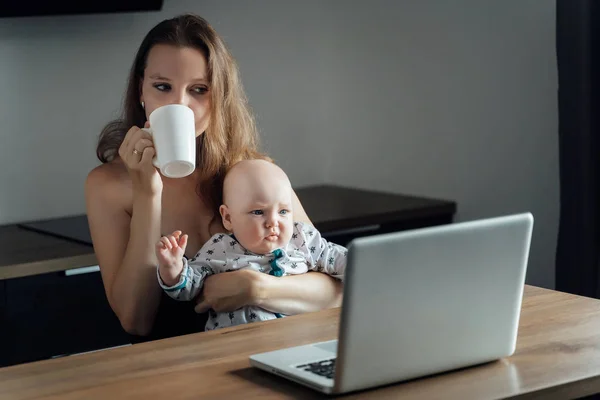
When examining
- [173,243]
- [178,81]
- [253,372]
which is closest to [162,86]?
[178,81]

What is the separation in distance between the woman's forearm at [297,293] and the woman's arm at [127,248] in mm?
244

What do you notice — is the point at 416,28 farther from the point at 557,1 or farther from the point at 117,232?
the point at 117,232

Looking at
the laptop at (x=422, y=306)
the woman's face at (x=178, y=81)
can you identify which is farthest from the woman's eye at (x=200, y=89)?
the laptop at (x=422, y=306)

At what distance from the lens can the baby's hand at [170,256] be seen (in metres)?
1.80

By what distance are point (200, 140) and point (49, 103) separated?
101 centimetres

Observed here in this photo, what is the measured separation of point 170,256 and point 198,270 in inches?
6.5

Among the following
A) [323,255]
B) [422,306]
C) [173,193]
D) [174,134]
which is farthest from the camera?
[173,193]

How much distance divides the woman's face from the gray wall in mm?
994

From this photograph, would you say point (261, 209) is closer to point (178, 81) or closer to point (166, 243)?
point (166, 243)

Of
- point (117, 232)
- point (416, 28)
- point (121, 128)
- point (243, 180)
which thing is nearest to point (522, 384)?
point (243, 180)

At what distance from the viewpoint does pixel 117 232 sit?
2.11 metres

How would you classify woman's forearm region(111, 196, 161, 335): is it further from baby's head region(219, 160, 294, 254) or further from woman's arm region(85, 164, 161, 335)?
baby's head region(219, 160, 294, 254)

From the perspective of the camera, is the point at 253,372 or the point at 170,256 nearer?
the point at 253,372

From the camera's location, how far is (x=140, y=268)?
6.57 ft
